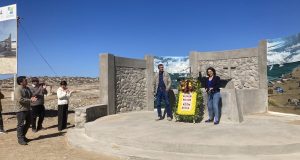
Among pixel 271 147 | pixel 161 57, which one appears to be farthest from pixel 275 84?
pixel 271 147

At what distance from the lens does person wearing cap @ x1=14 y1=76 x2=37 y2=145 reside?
851 centimetres

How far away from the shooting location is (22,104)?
858cm

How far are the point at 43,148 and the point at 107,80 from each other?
4.29 m

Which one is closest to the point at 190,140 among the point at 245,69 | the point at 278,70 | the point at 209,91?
the point at 209,91

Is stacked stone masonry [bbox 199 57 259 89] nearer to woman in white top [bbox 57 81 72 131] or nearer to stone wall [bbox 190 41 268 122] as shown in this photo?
stone wall [bbox 190 41 268 122]

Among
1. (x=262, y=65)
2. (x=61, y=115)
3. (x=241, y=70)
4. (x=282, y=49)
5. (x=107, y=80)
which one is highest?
(x=282, y=49)

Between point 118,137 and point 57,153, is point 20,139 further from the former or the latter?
point 118,137

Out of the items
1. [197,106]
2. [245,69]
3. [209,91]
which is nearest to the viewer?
[209,91]

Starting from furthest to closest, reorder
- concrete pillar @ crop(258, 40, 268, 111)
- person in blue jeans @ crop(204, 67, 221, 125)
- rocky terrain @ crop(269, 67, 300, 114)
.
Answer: rocky terrain @ crop(269, 67, 300, 114)
concrete pillar @ crop(258, 40, 268, 111)
person in blue jeans @ crop(204, 67, 221, 125)

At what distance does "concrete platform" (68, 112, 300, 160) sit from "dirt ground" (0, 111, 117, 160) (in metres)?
0.28

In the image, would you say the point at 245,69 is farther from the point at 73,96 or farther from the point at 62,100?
the point at 73,96

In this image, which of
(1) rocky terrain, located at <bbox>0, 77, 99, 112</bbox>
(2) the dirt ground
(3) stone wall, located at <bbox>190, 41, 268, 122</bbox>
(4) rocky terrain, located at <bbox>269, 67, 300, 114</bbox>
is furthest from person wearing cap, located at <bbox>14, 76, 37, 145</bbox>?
(4) rocky terrain, located at <bbox>269, 67, 300, 114</bbox>

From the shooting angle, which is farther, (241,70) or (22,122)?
(241,70)

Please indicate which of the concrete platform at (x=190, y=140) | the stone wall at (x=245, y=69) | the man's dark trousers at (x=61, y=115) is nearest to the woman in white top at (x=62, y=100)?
the man's dark trousers at (x=61, y=115)
